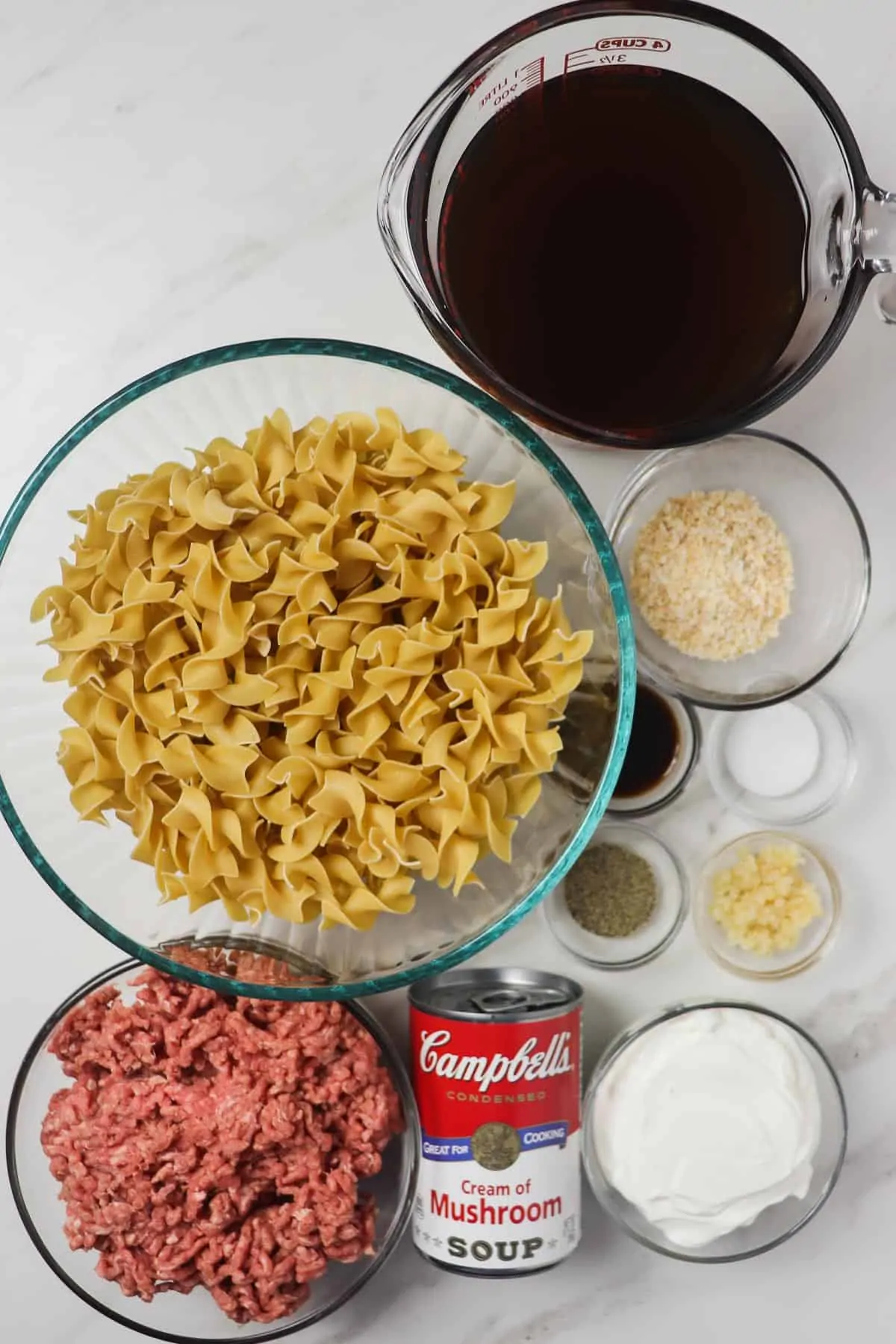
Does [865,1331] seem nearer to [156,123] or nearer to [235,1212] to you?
[235,1212]

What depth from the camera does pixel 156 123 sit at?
1121 mm

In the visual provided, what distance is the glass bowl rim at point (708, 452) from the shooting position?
1.09 metres

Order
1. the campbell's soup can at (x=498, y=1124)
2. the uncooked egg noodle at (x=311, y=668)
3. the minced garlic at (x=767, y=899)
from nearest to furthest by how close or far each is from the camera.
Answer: the uncooked egg noodle at (x=311, y=668), the campbell's soup can at (x=498, y=1124), the minced garlic at (x=767, y=899)

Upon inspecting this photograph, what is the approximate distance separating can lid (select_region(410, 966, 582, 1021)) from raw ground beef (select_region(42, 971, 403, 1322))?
0.08 metres

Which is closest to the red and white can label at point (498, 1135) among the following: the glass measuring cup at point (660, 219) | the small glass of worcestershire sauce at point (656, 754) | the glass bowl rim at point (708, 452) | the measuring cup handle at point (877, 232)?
the small glass of worcestershire sauce at point (656, 754)

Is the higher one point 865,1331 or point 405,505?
point 405,505

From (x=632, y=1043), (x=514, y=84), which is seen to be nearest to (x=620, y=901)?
(x=632, y=1043)

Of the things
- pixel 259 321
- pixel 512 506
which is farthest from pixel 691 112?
pixel 259 321

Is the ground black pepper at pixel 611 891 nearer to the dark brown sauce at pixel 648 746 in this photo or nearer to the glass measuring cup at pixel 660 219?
the dark brown sauce at pixel 648 746

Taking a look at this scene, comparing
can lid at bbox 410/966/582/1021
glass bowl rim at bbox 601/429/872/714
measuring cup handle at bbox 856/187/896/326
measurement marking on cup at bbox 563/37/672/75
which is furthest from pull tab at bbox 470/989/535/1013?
measurement marking on cup at bbox 563/37/672/75

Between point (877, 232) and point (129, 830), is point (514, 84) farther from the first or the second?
point (129, 830)

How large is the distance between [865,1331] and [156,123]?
1446 mm

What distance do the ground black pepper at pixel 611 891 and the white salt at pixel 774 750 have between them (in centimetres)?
14

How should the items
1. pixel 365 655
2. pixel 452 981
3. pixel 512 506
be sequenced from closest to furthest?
pixel 365 655 → pixel 512 506 → pixel 452 981
